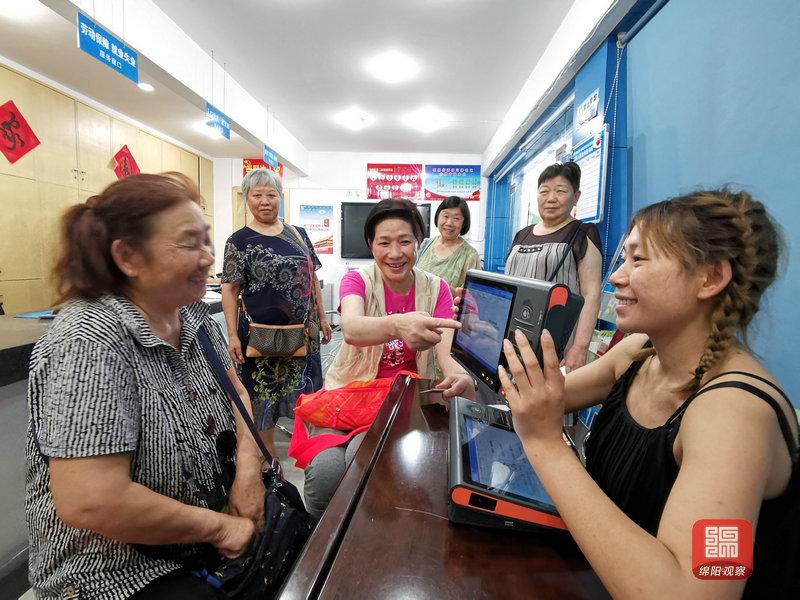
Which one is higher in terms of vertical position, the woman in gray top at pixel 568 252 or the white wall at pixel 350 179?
the white wall at pixel 350 179

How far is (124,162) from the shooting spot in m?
5.10

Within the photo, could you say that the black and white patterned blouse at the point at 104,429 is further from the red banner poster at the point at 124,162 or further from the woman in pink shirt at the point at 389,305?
the red banner poster at the point at 124,162

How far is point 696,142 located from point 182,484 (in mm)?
2134

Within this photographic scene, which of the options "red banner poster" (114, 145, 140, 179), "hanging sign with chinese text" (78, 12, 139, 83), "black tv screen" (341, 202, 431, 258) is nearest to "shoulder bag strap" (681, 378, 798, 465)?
"hanging sign with chinese text" (78, 12, 139, 83)

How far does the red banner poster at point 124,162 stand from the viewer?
196 inches

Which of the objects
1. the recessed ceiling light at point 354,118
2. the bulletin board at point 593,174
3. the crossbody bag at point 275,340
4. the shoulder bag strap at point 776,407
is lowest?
the crossbody bag at point 275,340

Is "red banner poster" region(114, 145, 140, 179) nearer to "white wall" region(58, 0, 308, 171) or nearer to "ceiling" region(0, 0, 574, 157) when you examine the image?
"ceiling" region(0, 0, 574, 157)

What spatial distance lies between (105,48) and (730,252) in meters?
3.01

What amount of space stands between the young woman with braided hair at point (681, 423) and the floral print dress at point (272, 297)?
1811 mm

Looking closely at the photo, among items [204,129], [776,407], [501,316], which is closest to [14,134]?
[204,129]

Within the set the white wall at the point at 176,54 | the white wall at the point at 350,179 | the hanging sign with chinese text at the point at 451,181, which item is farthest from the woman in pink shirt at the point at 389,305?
the hanging sign with chinese text at the point at 451,181

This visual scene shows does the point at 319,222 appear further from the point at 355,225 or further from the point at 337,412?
the point at 337,412

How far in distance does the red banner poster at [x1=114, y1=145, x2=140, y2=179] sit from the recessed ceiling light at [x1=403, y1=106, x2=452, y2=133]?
11.8 feet

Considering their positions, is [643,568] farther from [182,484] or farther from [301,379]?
[301,379]
